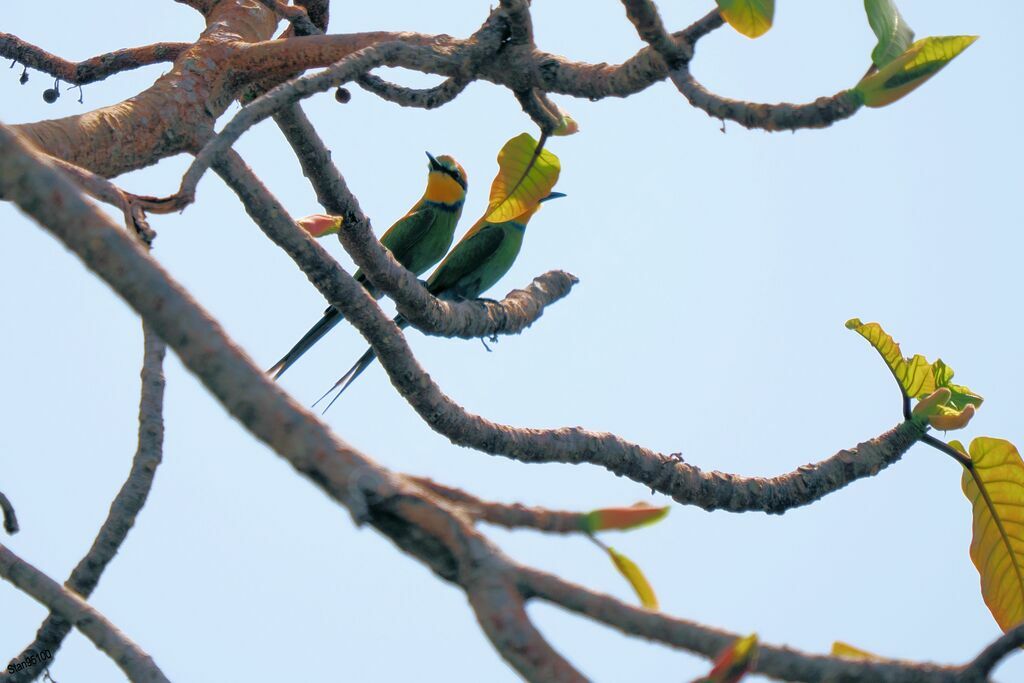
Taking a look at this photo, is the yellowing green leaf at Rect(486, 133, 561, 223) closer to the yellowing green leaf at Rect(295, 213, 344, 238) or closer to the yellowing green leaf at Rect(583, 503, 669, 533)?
the yellowing green leaf at Rect(295, 213, 344, 238)

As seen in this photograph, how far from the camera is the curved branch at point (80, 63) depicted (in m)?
3.39

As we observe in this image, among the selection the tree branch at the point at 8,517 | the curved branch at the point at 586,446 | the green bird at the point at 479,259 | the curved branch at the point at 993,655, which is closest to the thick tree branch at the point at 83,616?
the tree branch at the point at 8,517

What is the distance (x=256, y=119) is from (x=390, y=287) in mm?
969

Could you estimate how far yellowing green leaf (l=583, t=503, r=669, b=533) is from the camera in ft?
3.69

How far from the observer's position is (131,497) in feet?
7.70

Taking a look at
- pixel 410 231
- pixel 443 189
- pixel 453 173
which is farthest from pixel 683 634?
pixel 453 173

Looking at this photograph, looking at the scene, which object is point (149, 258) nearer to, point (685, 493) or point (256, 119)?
point (256, 119)

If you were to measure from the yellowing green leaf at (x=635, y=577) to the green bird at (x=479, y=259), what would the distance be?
154 inches

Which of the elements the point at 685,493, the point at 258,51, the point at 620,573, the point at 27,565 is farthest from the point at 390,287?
the point at 620,573

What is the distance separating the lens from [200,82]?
274 cm

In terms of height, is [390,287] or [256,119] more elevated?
[390,287]

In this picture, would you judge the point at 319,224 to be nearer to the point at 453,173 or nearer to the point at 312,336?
the point at 312,336

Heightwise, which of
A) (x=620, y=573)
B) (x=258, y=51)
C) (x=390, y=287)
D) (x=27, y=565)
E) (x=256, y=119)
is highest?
(x=258, y=51)

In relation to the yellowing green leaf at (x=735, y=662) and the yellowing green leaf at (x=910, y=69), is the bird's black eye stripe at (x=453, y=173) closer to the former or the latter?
the yellowing green leaf at (x=910, y=69)
